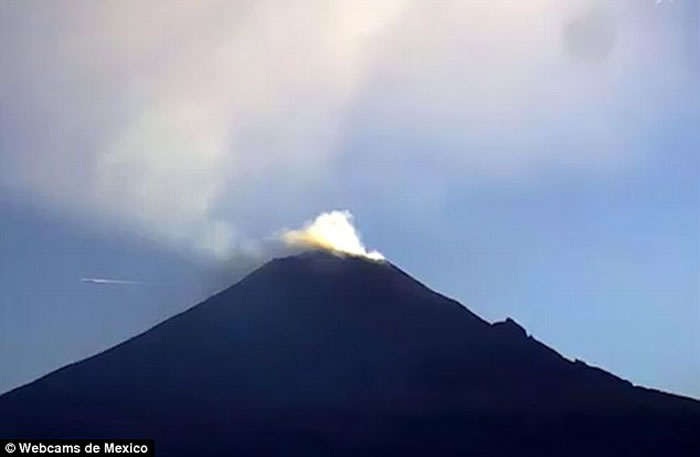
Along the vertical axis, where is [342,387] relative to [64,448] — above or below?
above

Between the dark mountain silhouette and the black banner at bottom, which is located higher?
the dark mountain silhouette

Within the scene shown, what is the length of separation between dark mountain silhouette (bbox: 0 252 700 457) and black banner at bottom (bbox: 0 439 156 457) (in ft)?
0.09

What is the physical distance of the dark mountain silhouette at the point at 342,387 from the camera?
2832 millimetres

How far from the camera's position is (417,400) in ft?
9.77

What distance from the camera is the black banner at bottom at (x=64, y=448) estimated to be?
2779mm

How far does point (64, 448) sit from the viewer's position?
2.79 m

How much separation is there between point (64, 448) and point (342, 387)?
0.83 metres

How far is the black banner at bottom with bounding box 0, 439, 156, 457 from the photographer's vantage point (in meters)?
2.78

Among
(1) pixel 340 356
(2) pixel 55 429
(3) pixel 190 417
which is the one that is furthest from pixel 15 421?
(1) pixel 340 356

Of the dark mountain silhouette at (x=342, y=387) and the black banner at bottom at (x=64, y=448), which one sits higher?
the dark mountain silhouette at (x=342, y=387)

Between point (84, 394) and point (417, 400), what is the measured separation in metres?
1.00

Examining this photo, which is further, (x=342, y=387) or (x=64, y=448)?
(x=342, y=387)

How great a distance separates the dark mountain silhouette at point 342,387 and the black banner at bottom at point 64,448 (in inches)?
1.0

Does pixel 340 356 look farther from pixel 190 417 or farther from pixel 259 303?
pixel 190 417
